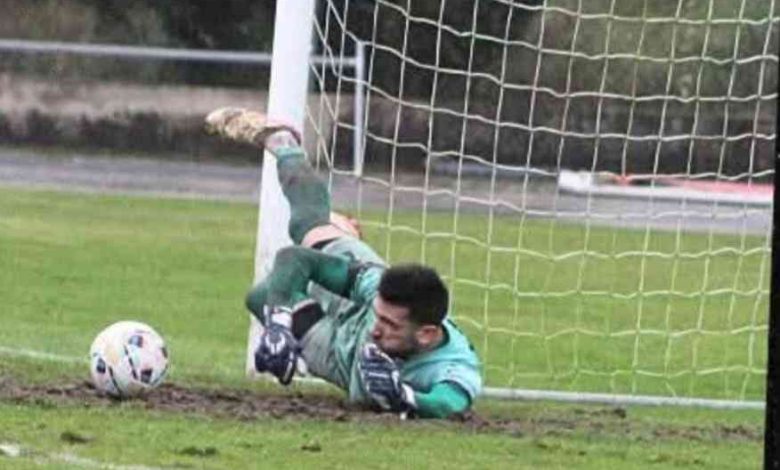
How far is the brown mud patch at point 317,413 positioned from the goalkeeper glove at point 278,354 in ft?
0.41

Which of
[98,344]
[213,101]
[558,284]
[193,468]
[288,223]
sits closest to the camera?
[193,468]

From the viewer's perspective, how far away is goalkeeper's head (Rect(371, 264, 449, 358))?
818 cm

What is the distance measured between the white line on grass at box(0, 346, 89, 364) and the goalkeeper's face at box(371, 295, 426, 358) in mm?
1721

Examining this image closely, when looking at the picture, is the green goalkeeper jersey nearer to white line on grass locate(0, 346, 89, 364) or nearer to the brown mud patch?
the brown mud patch

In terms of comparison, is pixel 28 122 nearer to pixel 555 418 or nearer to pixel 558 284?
pixel 558 284

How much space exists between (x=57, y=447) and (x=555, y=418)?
2363 millimetres

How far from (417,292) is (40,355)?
2235 mm

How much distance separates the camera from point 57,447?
23.1ft

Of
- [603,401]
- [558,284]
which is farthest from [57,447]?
[558,284]

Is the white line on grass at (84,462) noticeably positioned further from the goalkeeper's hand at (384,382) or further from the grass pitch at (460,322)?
the goalkeeper's hand at (384,382)

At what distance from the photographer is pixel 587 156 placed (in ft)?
50.2

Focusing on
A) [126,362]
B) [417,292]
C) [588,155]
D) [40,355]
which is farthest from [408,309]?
[588,155]

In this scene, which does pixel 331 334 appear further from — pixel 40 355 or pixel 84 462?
pixel 84 462

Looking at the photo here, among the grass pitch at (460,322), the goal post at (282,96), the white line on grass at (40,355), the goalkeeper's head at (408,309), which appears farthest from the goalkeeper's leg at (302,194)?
the white line on grass at (40,355)
